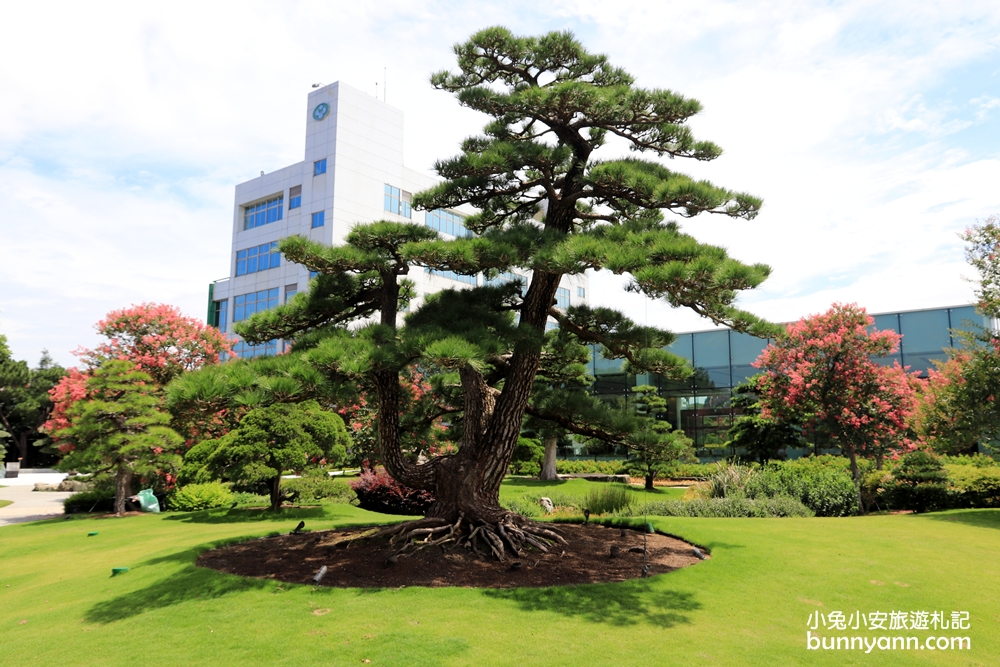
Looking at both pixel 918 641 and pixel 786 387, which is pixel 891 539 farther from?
pixel 786 387

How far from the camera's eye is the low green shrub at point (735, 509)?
472 inches

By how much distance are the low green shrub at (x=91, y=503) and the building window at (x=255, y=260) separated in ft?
64.9

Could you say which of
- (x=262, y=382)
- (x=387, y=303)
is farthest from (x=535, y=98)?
(x=262, y=382)

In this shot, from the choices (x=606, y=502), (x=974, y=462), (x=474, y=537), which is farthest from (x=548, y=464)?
(x=474, y=537)

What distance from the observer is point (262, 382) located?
231 inches

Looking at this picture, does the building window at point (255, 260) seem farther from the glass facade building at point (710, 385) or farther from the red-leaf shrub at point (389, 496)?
the red-leaf shrub at point (389, 496)

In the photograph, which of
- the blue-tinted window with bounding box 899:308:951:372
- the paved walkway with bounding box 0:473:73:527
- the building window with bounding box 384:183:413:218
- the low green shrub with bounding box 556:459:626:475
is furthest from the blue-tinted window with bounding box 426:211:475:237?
the blue-tinted window with bounding box 899:308:951:372

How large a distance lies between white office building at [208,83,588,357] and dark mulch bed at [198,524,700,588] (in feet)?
70.7

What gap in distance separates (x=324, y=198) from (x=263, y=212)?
256 inches

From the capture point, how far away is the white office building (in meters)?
31.4

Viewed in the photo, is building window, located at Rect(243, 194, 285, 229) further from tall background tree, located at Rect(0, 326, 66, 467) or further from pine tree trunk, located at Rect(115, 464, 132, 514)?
pine tree trunk, located at Rect(115, 464, 132, 514)

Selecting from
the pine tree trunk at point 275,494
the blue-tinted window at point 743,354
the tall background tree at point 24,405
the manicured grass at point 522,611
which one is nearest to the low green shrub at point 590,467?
the blue-tinted window at point 743,354

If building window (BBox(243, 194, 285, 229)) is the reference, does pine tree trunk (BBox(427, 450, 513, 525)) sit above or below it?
below

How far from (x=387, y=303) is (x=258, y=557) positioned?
3668 mm
